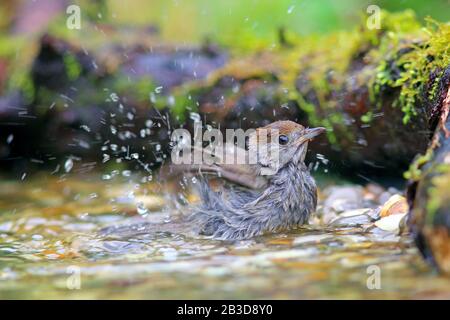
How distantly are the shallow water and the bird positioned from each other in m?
0.18

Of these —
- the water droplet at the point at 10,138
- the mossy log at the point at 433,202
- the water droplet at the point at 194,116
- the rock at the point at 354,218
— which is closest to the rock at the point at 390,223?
the rock at the point at 354,218

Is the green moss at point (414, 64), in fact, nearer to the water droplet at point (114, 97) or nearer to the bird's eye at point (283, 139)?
the bird's eye at point (283, 139)

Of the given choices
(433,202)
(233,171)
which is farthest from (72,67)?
(433,202)

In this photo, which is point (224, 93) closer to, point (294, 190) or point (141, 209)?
point (141, 209)

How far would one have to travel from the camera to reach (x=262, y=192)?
4.72 m

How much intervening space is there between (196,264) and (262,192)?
51.7 inches

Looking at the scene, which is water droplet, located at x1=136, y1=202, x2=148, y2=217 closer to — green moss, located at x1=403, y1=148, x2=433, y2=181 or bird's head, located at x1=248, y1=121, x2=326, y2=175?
bird's head, located at x1=248, y1=121, x2=326, y2=175

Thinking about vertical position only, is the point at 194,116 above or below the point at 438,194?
above

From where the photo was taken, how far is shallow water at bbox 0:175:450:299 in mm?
2939

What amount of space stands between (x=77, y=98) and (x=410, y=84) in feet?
10.5

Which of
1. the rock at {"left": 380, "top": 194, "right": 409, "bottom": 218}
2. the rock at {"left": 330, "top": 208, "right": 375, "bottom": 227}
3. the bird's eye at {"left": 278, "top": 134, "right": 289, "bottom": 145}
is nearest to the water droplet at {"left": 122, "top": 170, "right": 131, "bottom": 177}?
the bird's eye at {"left": 278, "top": 134, "right": 289, "bottom": 145}

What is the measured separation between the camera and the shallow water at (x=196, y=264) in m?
2.94

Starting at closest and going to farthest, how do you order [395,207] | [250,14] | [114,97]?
1. [395,207]
2. [114,97]
3. [250,14]
